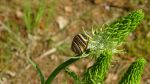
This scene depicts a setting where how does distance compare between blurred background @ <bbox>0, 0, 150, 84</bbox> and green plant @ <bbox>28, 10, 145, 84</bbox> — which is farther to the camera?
blurred background @ <bbox>0, 0, 150, 84</bbox>

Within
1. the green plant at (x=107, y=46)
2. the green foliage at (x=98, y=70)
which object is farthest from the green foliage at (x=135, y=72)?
the green foliage at (x=98, y=70)

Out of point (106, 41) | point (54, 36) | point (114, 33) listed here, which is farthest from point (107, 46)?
point (54, 36)

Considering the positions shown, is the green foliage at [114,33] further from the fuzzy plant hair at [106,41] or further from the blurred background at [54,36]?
the blurred background at [54,36]

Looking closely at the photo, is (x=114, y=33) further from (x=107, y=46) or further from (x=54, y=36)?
(x=54, y=36)

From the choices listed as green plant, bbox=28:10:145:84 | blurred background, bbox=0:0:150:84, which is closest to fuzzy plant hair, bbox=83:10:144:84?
green plant, bbox=28:10:145:84

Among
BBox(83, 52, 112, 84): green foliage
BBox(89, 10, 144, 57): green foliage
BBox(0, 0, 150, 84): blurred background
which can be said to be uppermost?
BBox(89, 10, 144, 57): green foliage

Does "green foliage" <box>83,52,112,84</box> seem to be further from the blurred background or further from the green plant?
the blurred background
